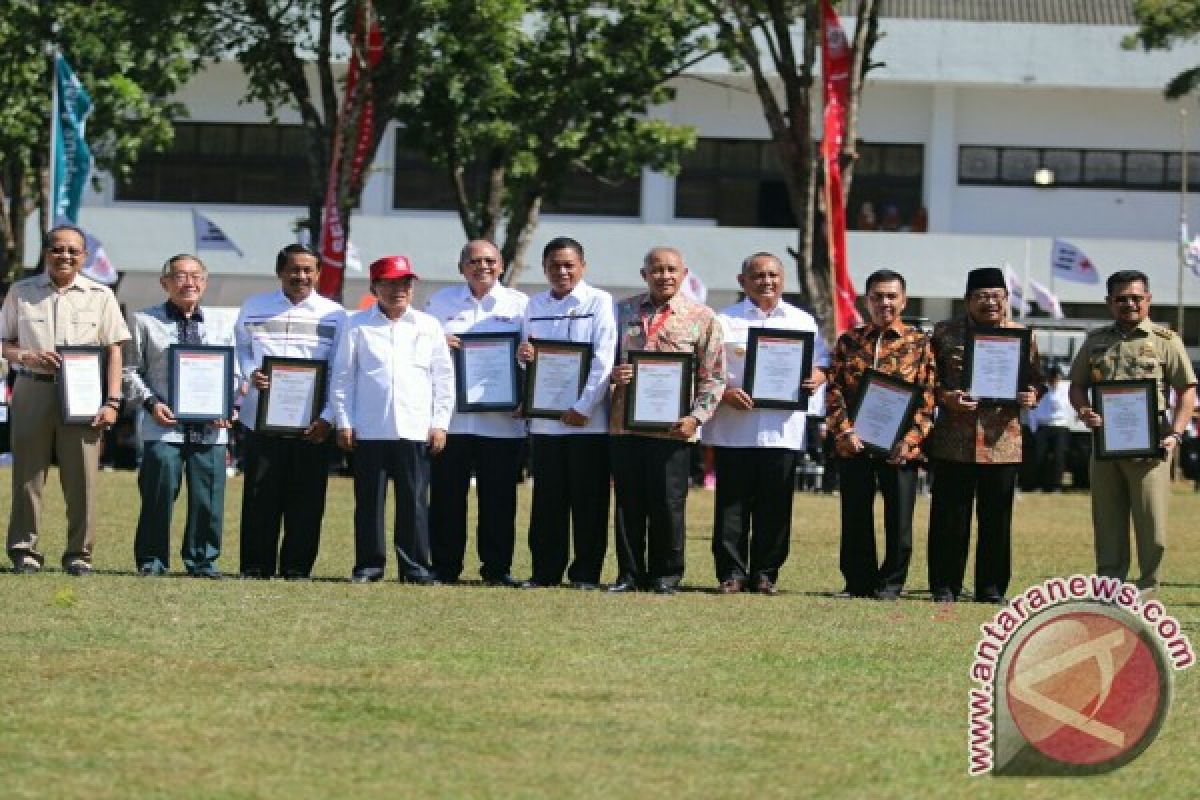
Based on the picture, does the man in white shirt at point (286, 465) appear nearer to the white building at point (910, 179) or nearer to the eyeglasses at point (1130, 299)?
the eyeglasses at point (1130, 299)

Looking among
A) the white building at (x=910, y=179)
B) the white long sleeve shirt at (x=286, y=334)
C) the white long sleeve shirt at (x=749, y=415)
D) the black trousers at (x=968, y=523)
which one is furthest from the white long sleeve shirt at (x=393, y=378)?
the white building at (x=910, y=179)

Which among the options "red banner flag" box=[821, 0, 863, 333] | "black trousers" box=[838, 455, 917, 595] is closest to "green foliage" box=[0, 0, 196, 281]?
"red banner flag" box=[821, 0, 863, 333]

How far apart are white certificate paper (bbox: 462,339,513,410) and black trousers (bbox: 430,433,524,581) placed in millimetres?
302

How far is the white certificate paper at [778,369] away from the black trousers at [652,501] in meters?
0.59

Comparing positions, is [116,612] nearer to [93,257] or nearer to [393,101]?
[393,101]

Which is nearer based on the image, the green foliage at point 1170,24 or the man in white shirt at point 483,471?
the man in white shirt at point 483,471

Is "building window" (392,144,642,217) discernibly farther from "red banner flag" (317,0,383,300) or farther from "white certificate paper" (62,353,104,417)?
"white certificate paper" (62,353,104,417)

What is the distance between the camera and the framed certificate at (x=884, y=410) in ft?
48.8

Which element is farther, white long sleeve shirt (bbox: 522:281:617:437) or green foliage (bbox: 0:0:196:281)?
green foliage (bbox: 0:0:196:281)

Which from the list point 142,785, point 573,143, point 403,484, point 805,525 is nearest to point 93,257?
point 573,143

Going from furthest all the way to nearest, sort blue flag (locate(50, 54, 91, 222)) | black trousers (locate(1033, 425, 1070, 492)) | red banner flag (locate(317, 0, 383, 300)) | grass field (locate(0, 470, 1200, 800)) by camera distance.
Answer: black trousers (locate(1033, 425, 1070, 492))
red banner flag (locate(317, 0, 383, 300))
blue flag (locate(50, 54, 91, 222))
grass field (locate(0, 470, 1200, 800))

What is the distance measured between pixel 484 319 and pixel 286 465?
58.4 inches

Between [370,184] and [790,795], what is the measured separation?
48664 mm

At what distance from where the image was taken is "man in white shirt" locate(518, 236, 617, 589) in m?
14.8
